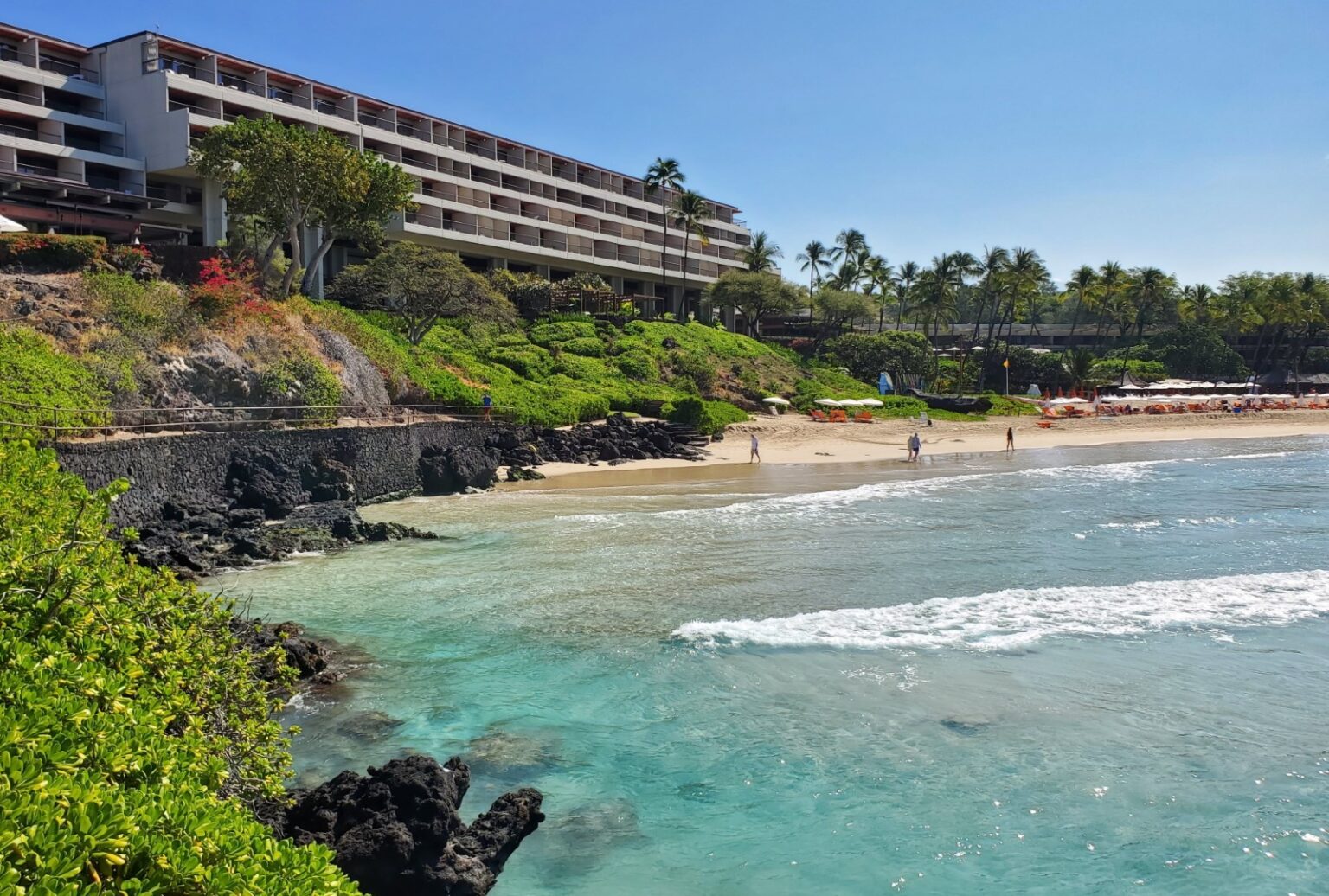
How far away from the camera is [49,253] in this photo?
3231 centimetres

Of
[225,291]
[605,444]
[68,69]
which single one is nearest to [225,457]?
[225,291]

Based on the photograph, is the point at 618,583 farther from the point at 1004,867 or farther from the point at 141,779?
the point at 141,779

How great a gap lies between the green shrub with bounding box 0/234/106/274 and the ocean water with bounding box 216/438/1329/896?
59.6 ft

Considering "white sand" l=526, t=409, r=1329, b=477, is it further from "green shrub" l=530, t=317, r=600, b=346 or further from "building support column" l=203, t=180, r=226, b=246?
"building support column" l=203, t=180, r=226, b=246

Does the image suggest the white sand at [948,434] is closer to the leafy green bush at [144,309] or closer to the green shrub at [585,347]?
the green shrub at [585,347]

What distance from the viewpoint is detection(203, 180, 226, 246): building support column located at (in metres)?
49.4

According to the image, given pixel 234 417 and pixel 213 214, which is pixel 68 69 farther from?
pixel 234 417

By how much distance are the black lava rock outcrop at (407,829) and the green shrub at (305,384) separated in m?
25.6

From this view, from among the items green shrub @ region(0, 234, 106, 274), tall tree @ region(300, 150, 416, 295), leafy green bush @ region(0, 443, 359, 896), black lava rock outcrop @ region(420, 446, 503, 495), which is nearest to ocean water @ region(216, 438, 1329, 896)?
leafy green bush @ region(0, 443, 359, 896)

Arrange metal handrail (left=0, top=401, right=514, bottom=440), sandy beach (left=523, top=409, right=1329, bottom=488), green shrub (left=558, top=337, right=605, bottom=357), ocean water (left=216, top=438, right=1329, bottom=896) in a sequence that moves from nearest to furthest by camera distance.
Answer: ocean water (left=216, top=438, right=1329, bottom=896), metal handrail (left=0, top=401, right=514, bottom=440), sandy beach (left=523, top=409, right=1329, bottom=488), green shrub (left=558, top=337, right=605, bottom=357)

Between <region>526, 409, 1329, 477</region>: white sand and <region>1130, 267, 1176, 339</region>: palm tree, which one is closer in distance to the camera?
<region>526, 409, 1329, 477</region>: white sand

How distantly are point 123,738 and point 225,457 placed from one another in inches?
948

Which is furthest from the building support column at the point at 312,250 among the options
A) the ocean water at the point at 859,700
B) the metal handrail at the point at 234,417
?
the ocean water at the point at 859,700

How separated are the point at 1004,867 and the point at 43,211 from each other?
43.2 metres
